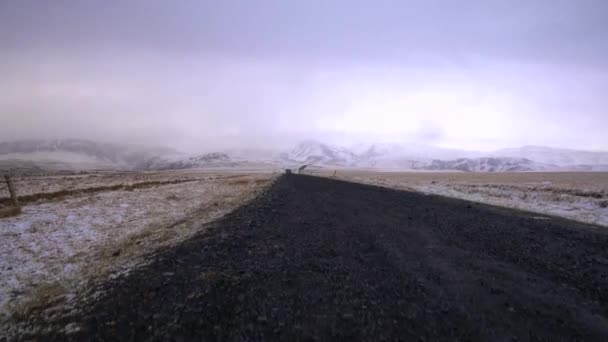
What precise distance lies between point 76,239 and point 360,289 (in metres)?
13.7

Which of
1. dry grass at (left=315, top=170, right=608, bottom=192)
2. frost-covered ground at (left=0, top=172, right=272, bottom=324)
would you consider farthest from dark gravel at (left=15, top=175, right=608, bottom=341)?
dry grass at (left=315, top=170, right=608, bottom=192)

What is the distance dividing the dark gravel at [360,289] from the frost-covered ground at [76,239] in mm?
1880

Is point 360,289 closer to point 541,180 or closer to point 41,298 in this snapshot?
point 41,298

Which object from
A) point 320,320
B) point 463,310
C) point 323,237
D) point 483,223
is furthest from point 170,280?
point 483,223

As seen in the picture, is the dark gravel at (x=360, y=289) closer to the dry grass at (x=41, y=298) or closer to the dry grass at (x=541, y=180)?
the dry grass at (x=41, y=298)

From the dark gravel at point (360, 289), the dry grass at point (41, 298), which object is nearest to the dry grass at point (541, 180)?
the dark gravel at point (360, 289)

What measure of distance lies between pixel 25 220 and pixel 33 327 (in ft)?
41.2

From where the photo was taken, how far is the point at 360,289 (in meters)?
7.57

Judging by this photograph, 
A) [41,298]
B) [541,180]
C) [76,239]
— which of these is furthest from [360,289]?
[541,180]

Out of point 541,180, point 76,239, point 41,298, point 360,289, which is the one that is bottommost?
point 41,298

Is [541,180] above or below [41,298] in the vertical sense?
above

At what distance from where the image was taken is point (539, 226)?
1595 cm

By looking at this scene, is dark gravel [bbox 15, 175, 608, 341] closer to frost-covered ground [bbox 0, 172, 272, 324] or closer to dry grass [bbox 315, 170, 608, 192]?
frost-covered ground [bbox 0, 172, 272, 324]

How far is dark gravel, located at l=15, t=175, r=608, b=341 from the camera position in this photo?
5824 mm
